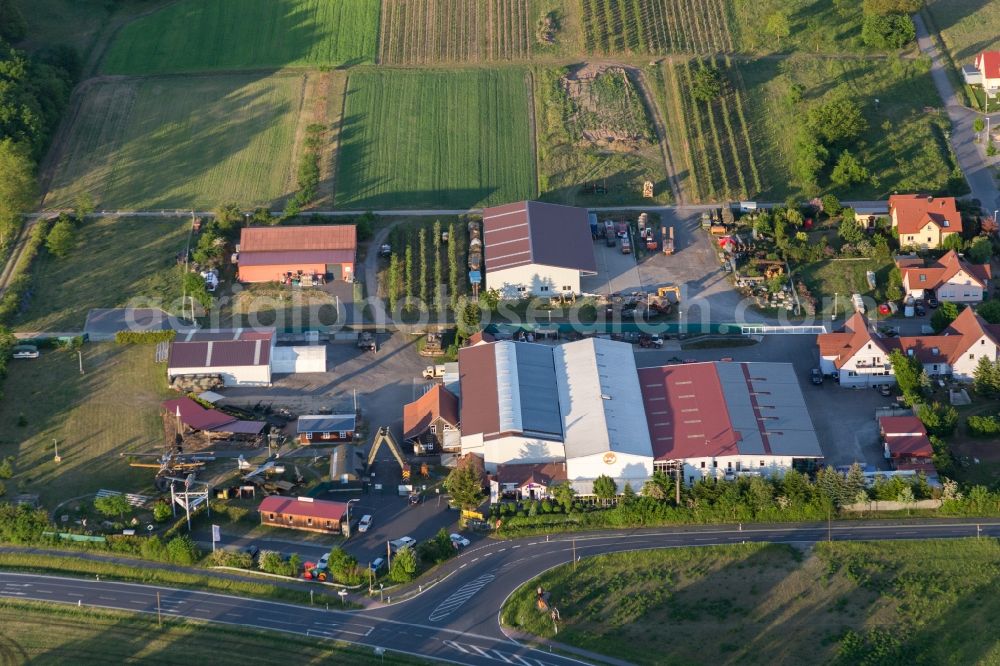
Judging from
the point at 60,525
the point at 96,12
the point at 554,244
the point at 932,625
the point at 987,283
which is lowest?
the point at 932,625

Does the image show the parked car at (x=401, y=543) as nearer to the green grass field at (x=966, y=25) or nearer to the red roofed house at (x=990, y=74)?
the red roofed house at (x=990, y=74)

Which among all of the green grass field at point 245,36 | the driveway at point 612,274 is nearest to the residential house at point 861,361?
the driveway at point 612,274

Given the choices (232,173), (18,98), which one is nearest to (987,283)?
(232,173)

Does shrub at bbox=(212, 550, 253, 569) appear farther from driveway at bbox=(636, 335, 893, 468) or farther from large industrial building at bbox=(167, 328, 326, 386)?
driveway at bbox=(636, 335, 893, 468)

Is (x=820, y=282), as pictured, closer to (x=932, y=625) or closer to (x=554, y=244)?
(x=554, y=244)

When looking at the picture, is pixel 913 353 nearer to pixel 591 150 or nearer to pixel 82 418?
pixel 591 150

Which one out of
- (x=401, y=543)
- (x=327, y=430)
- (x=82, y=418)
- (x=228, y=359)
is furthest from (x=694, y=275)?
(x=82, y=418)
